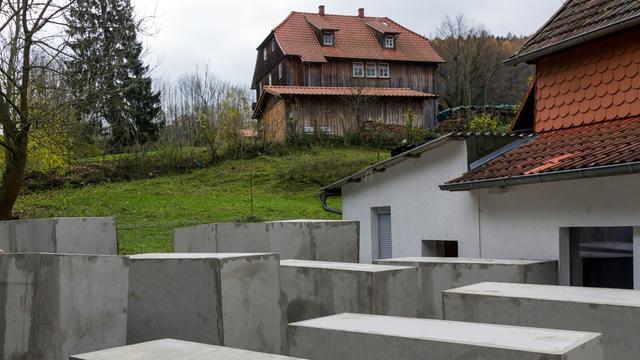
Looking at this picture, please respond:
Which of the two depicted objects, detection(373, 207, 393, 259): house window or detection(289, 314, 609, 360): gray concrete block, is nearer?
detection(289, 314, 609, 360): gray concrete block

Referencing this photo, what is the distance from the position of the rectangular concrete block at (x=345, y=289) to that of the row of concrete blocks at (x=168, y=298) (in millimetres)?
12

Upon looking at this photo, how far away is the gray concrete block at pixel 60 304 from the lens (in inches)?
248

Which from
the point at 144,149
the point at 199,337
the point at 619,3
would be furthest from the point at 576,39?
the point at 144,149

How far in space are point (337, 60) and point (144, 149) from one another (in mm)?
14707

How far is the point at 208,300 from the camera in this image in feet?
22.1

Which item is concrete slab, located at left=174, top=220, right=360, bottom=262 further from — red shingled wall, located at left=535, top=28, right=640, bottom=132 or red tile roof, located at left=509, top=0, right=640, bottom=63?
red tile roof, located at left=509, top=0, right=640, bottom=63

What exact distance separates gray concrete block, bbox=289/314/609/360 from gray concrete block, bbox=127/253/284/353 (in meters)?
1.64

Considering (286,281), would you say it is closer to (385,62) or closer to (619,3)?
(619,3)

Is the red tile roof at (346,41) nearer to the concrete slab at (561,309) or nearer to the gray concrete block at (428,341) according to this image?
the concrete slab at (561,309)

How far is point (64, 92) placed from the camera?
46.3 ft

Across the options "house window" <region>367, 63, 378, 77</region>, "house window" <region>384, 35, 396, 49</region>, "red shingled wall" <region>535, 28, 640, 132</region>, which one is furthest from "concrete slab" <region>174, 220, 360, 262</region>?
"house window" <region>384, 35, 396, 49</region>

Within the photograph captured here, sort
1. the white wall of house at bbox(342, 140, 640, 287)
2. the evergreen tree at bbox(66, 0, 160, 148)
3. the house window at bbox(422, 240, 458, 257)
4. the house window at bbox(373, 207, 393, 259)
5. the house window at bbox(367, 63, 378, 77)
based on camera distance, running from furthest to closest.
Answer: the house window at bbox(367, 63, 378, 77)
the evergreen tree at bbox(66, 0, 160, 148)
the house window at bbox(373, 207, 393, 259)
the house window at bbox(422, 240, 458, 257)
the white wall of house at bbox(342, 140, 640, 287)

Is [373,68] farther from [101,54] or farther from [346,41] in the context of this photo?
[101,54]

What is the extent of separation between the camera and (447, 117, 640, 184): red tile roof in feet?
25.7
